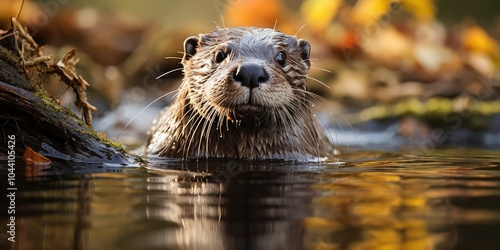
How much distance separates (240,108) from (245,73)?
0.22 metres

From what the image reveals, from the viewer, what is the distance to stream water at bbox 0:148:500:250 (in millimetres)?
2004

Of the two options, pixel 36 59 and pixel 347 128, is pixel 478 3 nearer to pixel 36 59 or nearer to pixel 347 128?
pixel 347 128

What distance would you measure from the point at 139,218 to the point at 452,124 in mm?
5891

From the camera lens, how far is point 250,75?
3848 millimetres

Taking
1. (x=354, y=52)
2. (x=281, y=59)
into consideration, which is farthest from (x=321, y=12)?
(x=281, y=59)

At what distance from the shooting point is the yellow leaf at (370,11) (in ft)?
30.1

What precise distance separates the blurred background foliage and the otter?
3.50 metres

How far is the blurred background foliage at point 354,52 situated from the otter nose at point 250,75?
427 cm

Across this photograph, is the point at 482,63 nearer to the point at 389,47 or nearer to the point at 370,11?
the point at 389,47

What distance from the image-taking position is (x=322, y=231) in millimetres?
2109

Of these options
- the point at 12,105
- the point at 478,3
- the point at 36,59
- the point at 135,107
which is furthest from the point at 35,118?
the point at 478,3

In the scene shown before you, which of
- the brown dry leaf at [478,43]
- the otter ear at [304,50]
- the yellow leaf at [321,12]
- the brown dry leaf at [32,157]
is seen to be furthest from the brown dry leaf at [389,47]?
the brown dry leaf at [32,157]

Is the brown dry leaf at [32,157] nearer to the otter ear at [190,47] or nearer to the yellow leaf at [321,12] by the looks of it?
the otter ear at [190,47]

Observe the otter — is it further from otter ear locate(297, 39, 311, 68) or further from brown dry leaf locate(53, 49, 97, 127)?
brown dry leaf locate(53, 49, 97, 127)
